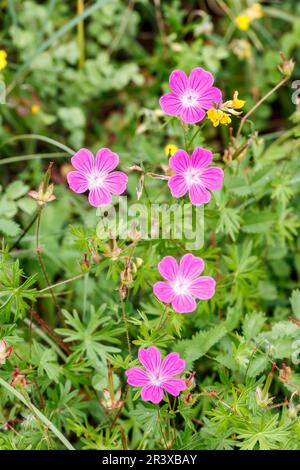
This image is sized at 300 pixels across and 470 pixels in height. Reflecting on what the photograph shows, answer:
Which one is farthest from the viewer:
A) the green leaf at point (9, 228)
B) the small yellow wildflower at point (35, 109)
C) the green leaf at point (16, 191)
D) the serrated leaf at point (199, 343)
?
the small yellow wildflower at point (35, 109)

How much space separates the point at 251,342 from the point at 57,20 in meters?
1.66

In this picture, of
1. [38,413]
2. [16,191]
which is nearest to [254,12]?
[16,191]

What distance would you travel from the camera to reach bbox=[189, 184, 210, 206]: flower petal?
157 centimetres

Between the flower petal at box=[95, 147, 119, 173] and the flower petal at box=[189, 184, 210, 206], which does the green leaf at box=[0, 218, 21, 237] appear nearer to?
the flower petal at box=[95, 147, 119, 173]

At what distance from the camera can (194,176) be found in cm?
159

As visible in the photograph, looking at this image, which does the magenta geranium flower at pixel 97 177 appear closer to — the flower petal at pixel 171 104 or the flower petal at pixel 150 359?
the flower petal at pixel 171 104

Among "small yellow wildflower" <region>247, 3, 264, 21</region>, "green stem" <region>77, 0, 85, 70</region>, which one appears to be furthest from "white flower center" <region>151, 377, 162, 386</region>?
"small yellow wildflower" <region>247, 3, 264, 21</region>

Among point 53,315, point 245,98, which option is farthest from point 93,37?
point 53,315

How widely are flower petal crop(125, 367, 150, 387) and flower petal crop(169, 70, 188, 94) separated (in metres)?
0.64

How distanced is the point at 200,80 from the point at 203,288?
482mm

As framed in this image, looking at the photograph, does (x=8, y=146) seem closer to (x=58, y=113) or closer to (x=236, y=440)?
(x=58, y=113)

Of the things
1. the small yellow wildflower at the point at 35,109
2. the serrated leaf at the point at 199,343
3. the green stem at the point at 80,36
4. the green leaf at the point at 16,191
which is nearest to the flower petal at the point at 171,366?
the serrated leaf at the point at 199,343

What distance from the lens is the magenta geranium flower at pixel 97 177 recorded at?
158cm

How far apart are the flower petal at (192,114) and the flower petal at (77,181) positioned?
27 cm
